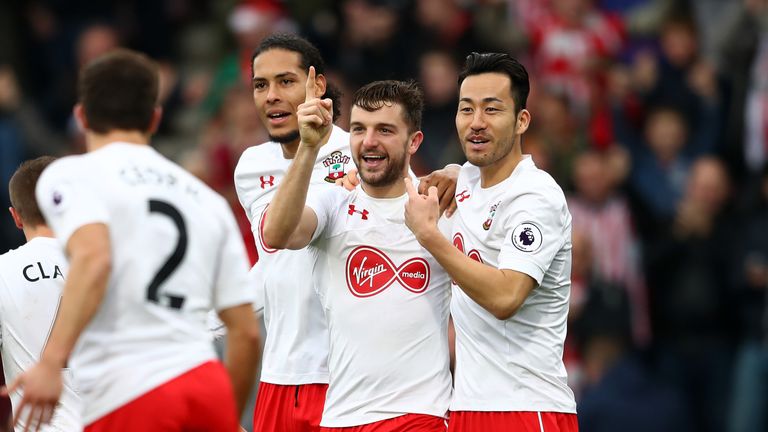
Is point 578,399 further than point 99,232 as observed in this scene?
Yes

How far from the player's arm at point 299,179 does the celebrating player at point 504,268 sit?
0.54 m

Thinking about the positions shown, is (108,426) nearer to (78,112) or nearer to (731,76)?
(78,112)

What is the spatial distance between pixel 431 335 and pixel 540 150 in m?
6.21

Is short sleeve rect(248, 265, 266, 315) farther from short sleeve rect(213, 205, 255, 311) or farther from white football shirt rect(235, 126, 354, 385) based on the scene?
short sleeve rect(213, 205, 255, 311)

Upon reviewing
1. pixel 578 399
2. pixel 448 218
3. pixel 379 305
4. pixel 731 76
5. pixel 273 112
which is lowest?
pixel 578 399

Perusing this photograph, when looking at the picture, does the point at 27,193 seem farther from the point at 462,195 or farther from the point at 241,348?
the point at 462,195

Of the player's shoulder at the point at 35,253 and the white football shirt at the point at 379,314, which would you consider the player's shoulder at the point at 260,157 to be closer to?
the white football shirt at the point at 379,314

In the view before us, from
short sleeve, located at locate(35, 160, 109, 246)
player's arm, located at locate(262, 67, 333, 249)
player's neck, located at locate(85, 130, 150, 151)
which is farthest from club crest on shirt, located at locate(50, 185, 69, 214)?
player's arm, located at locate(262, 67, 333, 249)

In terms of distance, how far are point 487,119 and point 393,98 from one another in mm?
520

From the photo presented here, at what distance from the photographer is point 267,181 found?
7.98 m

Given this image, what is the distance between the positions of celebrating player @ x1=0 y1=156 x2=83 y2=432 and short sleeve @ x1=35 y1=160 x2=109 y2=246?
1.59 meters

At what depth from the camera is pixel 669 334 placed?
12344 millimetres

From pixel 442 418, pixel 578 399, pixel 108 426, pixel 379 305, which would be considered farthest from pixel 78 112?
pixel 578 399

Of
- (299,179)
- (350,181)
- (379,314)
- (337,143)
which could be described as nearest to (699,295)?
(337,143)
